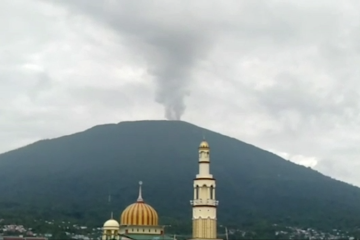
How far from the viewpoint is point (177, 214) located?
93375mm

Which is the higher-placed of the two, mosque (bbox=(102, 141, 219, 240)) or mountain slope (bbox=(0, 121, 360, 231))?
mountain slope (bbox=(0, 121, 360, 231))

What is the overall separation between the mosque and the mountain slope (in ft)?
129

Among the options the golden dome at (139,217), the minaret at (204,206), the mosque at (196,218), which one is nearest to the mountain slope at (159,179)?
the golden dome at (139,217)

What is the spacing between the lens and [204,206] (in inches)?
1736

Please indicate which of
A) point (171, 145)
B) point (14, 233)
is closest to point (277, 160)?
point (171, 145)

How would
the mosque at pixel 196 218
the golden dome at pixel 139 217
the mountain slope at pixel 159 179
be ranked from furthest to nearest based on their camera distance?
the mountain slope at pixel 159 179, the golden dome at pixel 139 217, the mosque at pixel 196 218

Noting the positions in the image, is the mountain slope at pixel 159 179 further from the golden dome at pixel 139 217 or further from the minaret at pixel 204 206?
the minaret at pixel 204 206

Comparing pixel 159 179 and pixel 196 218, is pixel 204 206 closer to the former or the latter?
pixel 196 218

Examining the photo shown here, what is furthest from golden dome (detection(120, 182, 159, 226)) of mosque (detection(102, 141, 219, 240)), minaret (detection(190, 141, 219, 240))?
minaret (detection(190, 141, 219, 240))

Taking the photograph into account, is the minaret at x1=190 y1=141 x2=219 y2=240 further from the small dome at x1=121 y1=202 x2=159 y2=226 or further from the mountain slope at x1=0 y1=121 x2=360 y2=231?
the mountain slope at x1=0 y1=121 x2=360 y2=231

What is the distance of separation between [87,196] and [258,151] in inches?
1609

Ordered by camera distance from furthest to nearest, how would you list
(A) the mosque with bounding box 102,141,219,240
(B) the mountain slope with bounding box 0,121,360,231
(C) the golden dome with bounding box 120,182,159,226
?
(B) the mountain slope with bounding box 0,121,360,231 → (C) the golden dome with bounding box 120,182,159,226 → (A) the mosque with bounding box 102,141,219,240

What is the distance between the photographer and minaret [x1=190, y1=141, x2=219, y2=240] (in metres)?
43.9

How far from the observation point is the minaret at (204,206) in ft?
144
